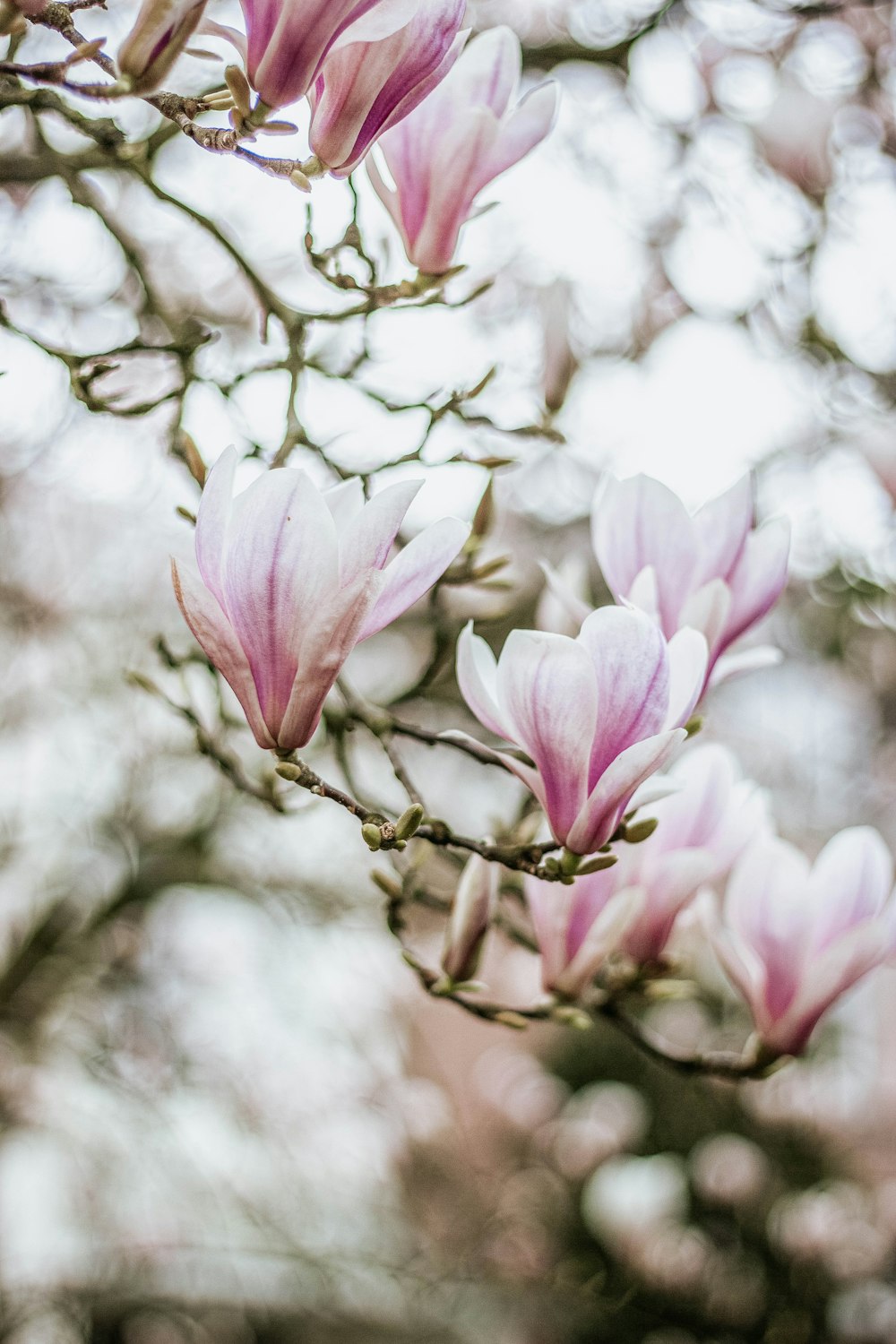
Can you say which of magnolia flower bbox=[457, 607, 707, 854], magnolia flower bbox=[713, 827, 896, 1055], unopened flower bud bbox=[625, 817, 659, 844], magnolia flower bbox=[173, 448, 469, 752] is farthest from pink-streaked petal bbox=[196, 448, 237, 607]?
magnolia flower bbox=[713, 827, 896, 1055]

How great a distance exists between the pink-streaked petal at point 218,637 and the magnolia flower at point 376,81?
20cm

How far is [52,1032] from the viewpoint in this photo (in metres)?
2.18

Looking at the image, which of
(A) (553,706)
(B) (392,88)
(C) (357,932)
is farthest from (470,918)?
(C) (357,932)

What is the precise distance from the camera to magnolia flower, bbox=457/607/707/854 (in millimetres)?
471

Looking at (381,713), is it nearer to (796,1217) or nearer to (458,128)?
(458,128)

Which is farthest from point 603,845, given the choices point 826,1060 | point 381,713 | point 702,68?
point 826,1060

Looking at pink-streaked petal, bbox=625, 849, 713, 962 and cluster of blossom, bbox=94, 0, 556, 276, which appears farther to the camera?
pink-streaked petal, bbox=625, 849, 713, 962

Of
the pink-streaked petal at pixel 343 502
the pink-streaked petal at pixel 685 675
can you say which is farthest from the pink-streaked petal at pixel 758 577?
the pink-streaked petal at pixel 343 502

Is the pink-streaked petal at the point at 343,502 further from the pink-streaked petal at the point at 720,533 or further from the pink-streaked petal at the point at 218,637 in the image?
the pink-streaked petal at the point at 720,533

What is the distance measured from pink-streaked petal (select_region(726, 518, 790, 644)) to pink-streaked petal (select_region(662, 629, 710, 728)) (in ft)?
0.35

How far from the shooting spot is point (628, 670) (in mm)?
473

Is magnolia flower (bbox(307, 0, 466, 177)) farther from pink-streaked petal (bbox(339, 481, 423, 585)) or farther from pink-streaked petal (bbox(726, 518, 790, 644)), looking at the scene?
pink-streaked petal (bbox(726, 518, 790, 644))

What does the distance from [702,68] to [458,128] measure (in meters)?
1.64

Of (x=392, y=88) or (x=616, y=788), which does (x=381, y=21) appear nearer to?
(x=392, y=88)
